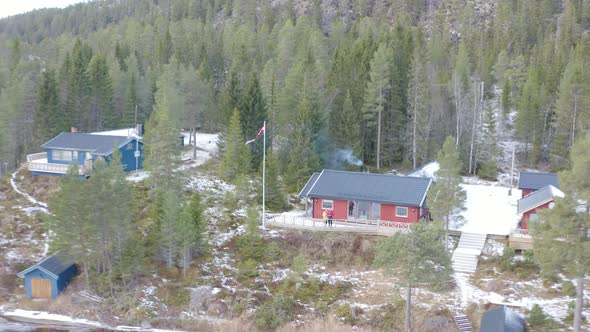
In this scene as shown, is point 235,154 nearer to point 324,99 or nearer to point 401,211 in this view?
point 324,99

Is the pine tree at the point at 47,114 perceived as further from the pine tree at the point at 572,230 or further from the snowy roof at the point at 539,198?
the pine tree at the point at 572,230

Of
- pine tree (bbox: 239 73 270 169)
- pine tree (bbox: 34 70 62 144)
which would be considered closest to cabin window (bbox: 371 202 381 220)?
pine tree (bbox: 239 73 270 169)

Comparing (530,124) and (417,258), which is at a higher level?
(530,124)

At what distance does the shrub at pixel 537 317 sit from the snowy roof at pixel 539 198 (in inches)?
352

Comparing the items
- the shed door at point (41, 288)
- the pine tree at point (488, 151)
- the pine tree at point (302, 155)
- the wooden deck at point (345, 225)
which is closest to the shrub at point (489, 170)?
the pine tree at point (488, 151)

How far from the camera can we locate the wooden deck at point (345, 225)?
4175 centimetres

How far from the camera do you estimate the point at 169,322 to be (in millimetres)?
36094

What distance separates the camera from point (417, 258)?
31859 millimetres

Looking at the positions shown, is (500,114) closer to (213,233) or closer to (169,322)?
(213,233)

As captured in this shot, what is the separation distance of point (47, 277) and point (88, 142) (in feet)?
53.1

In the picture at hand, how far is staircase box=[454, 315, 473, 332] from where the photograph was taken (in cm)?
3282

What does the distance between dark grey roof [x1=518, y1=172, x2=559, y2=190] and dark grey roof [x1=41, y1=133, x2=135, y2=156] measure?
3046 centimetres

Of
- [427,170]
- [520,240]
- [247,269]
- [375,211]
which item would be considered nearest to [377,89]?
[427,170]

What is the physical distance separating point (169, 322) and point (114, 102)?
37.3m
